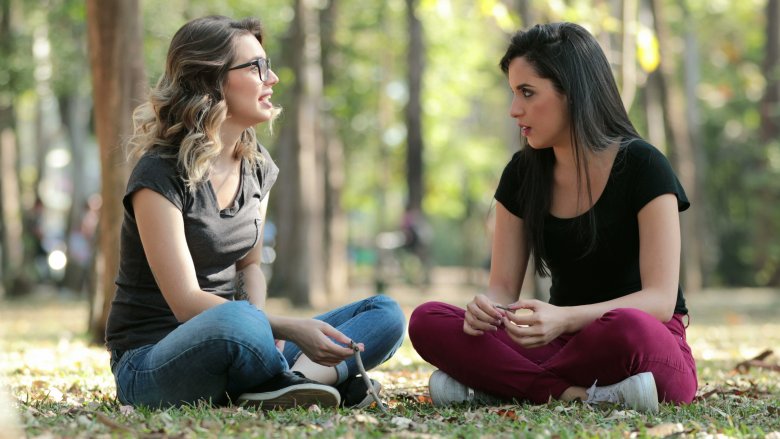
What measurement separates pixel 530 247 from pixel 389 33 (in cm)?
2530

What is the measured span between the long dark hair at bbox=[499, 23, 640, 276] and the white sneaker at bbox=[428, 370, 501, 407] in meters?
0.70

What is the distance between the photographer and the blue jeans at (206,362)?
4703 mm

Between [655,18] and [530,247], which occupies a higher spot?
[655,18]

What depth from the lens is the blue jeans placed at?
470cm

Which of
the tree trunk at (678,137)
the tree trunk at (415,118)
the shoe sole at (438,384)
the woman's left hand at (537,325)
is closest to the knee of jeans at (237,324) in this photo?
the shoe sole at (438,384)

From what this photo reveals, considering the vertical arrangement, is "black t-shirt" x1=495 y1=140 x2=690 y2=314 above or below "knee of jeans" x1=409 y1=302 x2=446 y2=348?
above

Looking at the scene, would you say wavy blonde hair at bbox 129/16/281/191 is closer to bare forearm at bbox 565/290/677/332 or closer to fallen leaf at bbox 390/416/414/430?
fallen leaf at bbox 390/416/414/430

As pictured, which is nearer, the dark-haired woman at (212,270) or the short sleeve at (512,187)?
the dark-haired woman at (212,270)

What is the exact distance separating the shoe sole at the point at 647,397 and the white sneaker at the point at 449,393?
648 millimetres

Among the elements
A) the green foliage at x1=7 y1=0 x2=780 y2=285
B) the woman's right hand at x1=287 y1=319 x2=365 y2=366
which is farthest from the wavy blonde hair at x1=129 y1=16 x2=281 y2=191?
the green foliage at x1=7 y1=0 x2=780 y2=285

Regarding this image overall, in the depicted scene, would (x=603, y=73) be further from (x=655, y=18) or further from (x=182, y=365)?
(x=655, y=18)

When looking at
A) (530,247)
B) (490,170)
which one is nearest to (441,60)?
(490,170)

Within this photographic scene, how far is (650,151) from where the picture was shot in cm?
514

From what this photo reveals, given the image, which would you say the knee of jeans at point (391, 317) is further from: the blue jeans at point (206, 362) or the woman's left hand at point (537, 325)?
the woman's left hand at point (537, 325)
